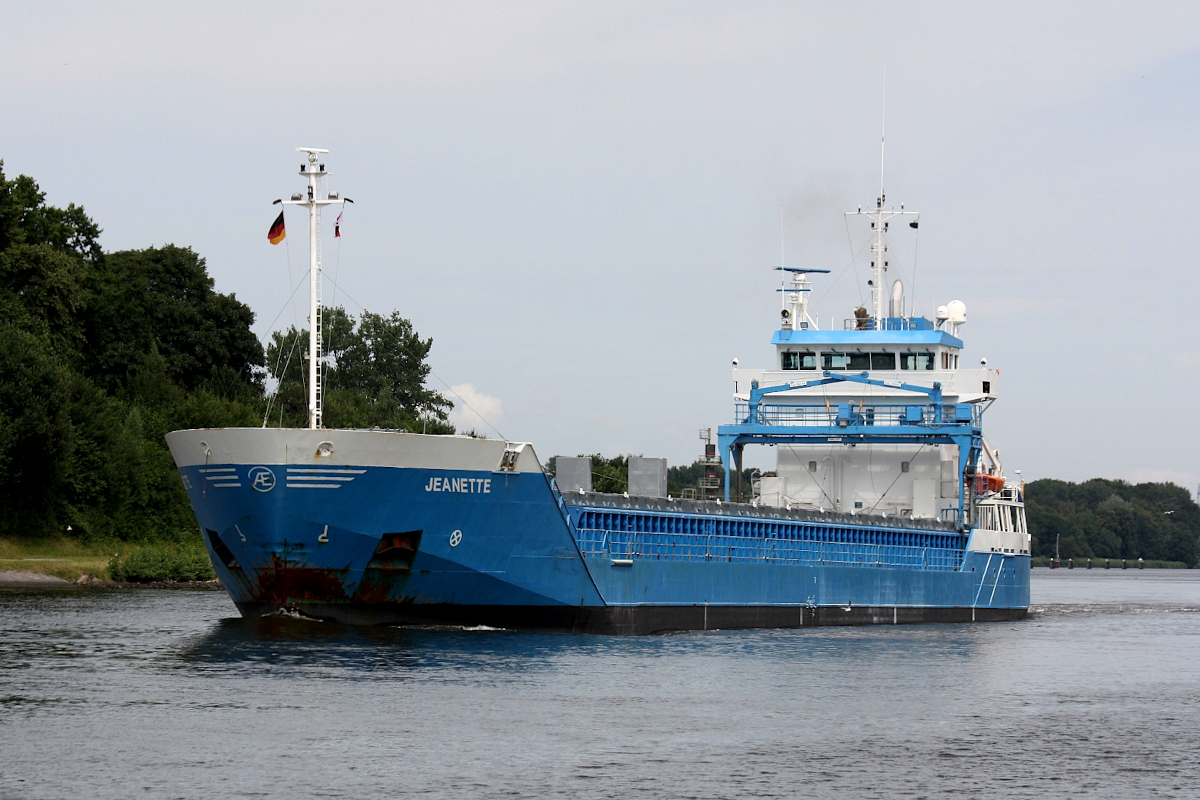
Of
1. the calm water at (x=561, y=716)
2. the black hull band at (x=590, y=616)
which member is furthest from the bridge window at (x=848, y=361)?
the calm water at (x=561, y=716)

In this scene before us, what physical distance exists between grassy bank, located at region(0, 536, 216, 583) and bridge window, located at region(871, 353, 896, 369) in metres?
26.2

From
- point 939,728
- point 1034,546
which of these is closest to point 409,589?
point 939,728

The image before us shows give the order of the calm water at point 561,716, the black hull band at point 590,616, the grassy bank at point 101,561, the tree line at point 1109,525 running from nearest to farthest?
the calm water at point 561,716
the black hull band at point 590,616
the grassy bank at point 101,561
the tree line at point 1109,525

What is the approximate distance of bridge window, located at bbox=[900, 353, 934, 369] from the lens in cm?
4794

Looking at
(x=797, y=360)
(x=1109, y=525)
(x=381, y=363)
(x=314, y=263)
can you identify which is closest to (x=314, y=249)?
(x=314, y=263)

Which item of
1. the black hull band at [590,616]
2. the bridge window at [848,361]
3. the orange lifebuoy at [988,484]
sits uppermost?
the bridge window at [848,361]

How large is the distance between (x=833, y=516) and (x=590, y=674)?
55.0 ft

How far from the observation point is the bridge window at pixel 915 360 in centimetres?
4794

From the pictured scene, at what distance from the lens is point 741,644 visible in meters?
34.8

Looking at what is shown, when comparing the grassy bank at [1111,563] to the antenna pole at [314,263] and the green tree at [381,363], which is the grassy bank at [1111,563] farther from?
the antenna pole at [314,263]

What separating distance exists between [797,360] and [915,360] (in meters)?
3.69

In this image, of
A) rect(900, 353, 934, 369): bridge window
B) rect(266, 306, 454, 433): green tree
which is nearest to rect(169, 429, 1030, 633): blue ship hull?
rect(900, 353, 934, 369): bridge window

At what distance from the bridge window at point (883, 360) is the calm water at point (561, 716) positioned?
43.7 feet

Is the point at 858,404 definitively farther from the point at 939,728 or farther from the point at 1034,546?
the point at 1034,546
